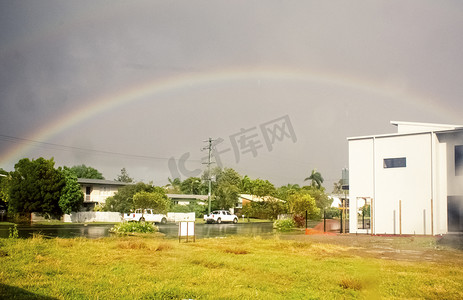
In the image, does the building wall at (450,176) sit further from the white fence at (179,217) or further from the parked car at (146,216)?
the white fence at (179,217)

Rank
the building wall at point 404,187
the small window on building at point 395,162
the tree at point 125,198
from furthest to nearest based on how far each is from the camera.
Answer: the tree at point 125,198 → the small window on building at point 395,162 → the building wall at point 404,187

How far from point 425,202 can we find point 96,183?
49.8 m

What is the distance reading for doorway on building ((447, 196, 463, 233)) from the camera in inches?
1218

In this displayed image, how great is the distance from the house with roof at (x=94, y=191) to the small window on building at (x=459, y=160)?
1936 inches

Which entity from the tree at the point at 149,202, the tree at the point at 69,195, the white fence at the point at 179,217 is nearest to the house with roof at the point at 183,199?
the white fence at the point at 179,217

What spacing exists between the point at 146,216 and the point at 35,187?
13.3 metres

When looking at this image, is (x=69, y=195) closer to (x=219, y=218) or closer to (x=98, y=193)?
(x=98, y=193)

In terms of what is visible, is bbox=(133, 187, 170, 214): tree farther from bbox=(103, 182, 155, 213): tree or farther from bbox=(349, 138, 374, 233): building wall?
bbox=(349, 138, 374, 233): building wall

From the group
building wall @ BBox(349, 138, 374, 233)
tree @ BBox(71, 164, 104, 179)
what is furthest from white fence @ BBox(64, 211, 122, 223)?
tree @ BBox(71, 164, 104, 179)

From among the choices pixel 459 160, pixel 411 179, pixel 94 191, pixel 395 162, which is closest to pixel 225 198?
pixel 94 191

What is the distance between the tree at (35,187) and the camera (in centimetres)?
4606

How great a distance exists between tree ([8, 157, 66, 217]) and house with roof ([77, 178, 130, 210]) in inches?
552

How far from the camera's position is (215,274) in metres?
11.1

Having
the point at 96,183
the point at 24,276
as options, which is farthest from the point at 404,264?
the point at 96,183
